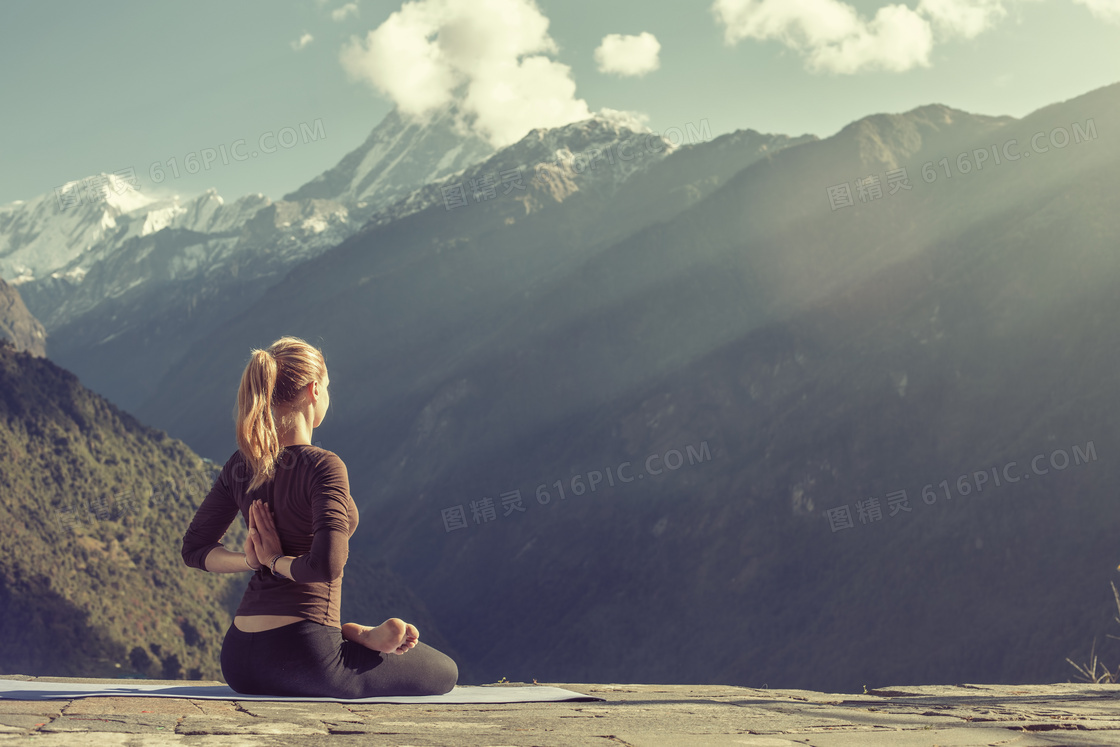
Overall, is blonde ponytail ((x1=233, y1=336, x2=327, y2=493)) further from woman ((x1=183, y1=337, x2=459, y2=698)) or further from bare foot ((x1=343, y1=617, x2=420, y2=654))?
bare foot ((x1=343, y1=617, x2=420, y2=654))

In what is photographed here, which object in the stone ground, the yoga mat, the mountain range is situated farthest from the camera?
the mountain range

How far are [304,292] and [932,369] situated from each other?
127108 mm

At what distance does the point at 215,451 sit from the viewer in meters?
128

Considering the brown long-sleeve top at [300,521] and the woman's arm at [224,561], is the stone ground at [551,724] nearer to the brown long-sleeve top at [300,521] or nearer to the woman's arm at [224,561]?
the brown long-sleeve top at [300,521]

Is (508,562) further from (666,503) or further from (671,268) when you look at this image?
(671,268)

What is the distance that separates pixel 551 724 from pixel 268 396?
8.01ft

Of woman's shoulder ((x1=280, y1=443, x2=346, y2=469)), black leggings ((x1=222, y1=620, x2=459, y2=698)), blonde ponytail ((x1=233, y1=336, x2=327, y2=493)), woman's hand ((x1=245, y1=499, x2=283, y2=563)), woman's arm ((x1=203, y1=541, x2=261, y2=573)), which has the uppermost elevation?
blonde ponytail ((x1=233, y1=336, x2=327, y2=493))

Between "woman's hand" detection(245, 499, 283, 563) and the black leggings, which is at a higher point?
"woman's hand" detection(245, 499, 283, 563)

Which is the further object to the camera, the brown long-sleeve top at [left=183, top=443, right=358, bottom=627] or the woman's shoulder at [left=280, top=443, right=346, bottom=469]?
the woman's shoulder at [left=280, top=443, right=346, bottom=469]

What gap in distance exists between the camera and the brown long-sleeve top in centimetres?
440

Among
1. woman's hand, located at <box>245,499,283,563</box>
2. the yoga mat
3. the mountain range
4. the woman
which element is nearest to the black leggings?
the woman

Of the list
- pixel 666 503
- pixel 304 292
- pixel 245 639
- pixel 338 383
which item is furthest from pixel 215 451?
pixel 245 639

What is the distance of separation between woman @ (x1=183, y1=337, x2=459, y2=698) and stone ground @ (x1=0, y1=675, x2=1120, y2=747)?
0.70ft

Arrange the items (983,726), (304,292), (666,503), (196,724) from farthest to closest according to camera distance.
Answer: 1. (304,292)
2. (666,503)
3. (983,726)
4. (196,724)
